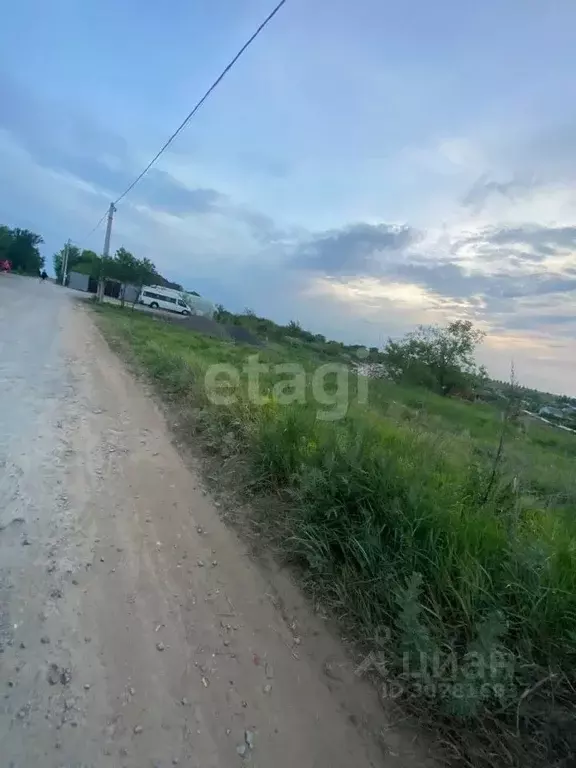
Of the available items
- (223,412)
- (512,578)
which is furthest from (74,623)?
(223,412)

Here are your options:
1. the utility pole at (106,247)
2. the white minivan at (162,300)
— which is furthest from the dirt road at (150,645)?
the white minivan at (162,300)

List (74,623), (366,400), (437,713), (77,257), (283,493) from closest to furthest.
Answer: (437,713)
(74,623)
(283,493)
(366,400)
(77,257)

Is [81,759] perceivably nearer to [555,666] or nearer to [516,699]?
[516,699]

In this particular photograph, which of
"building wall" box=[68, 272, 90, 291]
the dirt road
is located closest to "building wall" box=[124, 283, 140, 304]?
"building wall" box=[68, 272, 90, 291]

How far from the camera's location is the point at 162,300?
117 feet

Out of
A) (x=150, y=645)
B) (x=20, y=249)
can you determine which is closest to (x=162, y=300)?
(x=20, y=249)

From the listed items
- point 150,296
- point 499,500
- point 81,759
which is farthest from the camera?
point 150,296

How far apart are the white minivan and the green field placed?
110ft

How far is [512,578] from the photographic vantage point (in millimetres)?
2043

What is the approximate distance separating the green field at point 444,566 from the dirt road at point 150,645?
0.84 feet

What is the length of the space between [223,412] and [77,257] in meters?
63.5

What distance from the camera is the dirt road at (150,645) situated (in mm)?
1600

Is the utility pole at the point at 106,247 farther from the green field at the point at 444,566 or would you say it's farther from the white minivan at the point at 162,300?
the green field at the point at 444,566

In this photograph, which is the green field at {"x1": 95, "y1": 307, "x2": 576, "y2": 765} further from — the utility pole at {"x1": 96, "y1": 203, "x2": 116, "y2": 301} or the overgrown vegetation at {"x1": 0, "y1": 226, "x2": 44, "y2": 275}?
the overgrown vegetation at {"x1": 0, "y1": 226, "x2": 44, "y2": 275}
